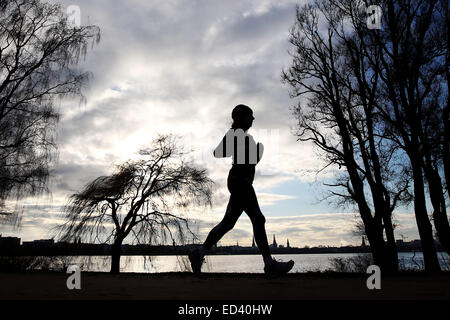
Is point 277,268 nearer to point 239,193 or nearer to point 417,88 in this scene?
point 239,193

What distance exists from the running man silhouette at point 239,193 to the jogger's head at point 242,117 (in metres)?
0.18

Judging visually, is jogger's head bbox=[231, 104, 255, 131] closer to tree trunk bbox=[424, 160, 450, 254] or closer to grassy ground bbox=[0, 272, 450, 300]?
grassy ground bbox=[0, 272, 450, 300]

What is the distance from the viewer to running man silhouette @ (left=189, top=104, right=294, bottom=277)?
5.22m

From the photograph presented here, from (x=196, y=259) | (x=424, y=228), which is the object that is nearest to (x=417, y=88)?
(x=424, y=228)

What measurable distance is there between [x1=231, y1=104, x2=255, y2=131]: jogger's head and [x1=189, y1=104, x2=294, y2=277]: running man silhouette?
0.18 meters

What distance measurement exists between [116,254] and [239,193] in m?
11.6

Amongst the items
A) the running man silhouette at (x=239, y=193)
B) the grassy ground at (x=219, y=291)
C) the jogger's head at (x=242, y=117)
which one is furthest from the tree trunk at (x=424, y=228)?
the running man silhouette at (x=239, y=193)

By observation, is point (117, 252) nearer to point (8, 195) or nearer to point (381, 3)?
point (8, 195)

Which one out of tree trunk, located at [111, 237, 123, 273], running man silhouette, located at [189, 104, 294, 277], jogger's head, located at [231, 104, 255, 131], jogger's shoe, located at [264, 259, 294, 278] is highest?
jogger's head, located at [231, 104, 255, 131]

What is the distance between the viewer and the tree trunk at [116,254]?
15.0 meters

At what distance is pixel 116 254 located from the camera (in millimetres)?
15094

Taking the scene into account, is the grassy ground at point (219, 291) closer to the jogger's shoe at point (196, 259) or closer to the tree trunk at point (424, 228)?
the jogger's shoe at point (196, 259)

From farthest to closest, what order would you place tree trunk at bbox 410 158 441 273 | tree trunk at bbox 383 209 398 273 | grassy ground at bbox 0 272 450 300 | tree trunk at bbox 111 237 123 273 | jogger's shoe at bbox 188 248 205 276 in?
tree trunk at bbox 111 237 123 273 → tree trunk at bbox 383 209 398 273 → tree trunk at bbox 410 158 441 273 → jogger's shoe at bbox 188 248 205 276 → grassy ground at bbox 0 272 450 300

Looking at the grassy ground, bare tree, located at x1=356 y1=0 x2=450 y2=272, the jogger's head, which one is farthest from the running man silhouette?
bare tree, located at x1=356 y1=0 x2=450 y2=272
